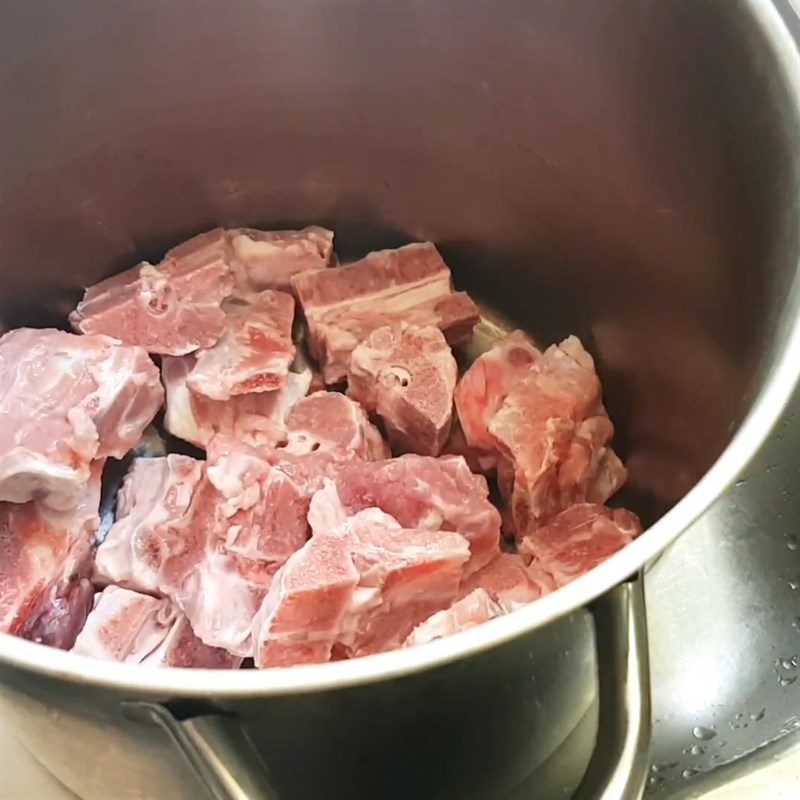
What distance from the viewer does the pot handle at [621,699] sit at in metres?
0.74

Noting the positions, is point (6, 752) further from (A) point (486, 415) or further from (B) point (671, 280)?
(B) point (671, 280)

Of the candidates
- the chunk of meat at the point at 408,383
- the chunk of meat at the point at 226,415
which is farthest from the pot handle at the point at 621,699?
the chunk of meat at the point at 226,415

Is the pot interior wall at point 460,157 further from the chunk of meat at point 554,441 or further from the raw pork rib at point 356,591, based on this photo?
the raw pork rib at point 356,591

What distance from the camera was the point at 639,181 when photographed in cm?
124

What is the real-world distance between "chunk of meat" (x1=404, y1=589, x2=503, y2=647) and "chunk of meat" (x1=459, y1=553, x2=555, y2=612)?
3.3 inches

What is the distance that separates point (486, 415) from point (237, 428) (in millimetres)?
344

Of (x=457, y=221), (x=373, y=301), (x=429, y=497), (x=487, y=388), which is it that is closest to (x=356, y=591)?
(x=429, y=497)

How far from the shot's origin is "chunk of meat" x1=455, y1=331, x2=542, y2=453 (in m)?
1.32

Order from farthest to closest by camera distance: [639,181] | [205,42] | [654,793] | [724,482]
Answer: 1. [205,42]
2. [639,181]
3. [654,793]
4. [724,482]

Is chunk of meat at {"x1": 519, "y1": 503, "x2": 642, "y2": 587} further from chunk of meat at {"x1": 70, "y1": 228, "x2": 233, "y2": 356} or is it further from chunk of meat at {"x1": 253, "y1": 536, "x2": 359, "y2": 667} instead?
chunk of meat at {"x1": 70, "y1": 228, "x2": 233, "y2": 356}

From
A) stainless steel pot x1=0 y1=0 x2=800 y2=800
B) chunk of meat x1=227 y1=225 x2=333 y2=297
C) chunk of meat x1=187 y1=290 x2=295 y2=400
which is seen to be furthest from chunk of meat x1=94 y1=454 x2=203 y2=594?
chunk of meat x1=227 y1=225 x2=333 y2=297

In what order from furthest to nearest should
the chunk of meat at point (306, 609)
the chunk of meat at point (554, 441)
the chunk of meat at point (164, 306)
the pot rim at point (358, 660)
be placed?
the chunk of meat at point (164, 306)
the chunk of meat at point (554, 441)
the chunk of meat at point (306, 609)
the pot rim at point (358, 660)

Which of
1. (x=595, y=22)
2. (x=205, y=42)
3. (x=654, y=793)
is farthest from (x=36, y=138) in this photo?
(x=654, y=793)

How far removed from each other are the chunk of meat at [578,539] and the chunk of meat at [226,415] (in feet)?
1.26
